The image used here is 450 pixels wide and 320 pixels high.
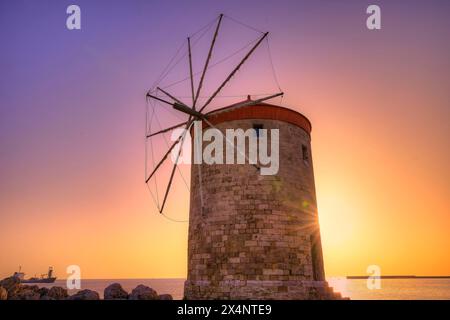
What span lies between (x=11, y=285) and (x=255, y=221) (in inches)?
495

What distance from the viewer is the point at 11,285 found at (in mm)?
15312

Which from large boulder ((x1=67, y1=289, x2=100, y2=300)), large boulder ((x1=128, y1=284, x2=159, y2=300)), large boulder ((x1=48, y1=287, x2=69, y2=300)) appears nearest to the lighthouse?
large boulder ((x1=128, y1=284, x2=159, y2=300))

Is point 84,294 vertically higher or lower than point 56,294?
higher

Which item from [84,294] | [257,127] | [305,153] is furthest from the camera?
[305,153]

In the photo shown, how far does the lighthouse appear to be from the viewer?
11.0 metres

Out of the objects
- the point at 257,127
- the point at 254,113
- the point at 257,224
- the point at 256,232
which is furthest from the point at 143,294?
the point at 254,113

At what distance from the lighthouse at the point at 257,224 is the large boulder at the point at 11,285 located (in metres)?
9.11

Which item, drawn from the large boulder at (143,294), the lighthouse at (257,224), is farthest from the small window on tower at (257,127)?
the large boulder at (143,294)

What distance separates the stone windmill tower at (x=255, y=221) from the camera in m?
11.0

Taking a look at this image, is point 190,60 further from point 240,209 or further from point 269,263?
point 269,263

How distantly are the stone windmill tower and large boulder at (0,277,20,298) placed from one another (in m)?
8.98

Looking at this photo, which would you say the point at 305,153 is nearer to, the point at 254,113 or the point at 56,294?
the point at 254,113

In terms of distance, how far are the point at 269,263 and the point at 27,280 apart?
175 metres

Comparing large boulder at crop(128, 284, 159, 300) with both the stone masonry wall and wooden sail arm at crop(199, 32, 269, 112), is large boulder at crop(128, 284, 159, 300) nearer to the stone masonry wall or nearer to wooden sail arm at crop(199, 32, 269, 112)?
the stone masonry wall
